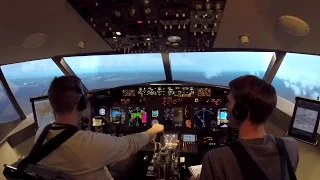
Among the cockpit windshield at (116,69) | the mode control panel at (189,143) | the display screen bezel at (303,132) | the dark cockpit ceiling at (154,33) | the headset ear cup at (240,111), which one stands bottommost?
the mode control panel at (189,143)

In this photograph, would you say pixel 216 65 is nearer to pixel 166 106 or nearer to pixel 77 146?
pixel 166 106

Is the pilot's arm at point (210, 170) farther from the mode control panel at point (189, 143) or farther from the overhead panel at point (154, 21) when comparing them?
the mode control panel at point (189, 143)

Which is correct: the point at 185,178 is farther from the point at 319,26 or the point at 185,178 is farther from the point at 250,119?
the point at 250,119

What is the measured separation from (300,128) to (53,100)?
264 centimetres

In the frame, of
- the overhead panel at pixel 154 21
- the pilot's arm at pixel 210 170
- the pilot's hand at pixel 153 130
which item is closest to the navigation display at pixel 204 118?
the overhead panel at pixel 154 21

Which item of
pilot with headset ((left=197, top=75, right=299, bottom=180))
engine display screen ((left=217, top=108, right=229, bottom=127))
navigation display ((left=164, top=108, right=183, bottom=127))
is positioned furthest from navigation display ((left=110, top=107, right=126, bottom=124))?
pilot with headset ((left=197, top=75, right=299, bottom=180))

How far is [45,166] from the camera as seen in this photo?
149cm

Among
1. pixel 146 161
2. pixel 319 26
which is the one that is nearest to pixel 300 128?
pixel 319 26

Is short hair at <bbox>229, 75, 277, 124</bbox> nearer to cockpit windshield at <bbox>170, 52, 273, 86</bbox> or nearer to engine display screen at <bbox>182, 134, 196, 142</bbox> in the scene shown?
engine display screen at <bbox>182, 134, 196, 142</bbox>

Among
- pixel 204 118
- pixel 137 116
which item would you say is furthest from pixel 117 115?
pixel 204 118

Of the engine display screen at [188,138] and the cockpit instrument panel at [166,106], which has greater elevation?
the cockpit instrument panel at [166,106]

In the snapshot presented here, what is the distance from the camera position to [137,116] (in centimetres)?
421

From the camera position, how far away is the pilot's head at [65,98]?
1537 millimetres

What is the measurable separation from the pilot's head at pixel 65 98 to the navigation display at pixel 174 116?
8.63 ft
